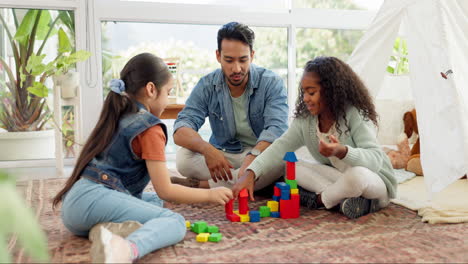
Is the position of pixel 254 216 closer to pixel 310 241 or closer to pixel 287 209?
pixel 287 209

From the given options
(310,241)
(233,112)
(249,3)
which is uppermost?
(249,3)

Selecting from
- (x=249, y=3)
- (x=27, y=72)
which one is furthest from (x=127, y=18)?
(x=249, y=3)

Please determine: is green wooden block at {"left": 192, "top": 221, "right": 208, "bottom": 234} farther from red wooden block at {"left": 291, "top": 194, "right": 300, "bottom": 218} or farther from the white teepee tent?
Result: the white teepee tent

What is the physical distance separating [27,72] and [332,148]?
2288 mm

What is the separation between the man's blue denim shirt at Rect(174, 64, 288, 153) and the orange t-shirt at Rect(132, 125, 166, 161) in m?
0.65

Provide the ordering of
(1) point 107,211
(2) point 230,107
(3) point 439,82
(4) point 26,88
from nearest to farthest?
(1) point 107,211 < (3) point 439,82 < (2) point 230,107 < (4) point 26,88

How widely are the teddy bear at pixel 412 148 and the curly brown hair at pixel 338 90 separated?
862mm

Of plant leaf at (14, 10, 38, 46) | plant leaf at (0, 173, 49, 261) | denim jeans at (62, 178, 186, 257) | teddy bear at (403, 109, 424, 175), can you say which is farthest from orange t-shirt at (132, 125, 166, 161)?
plant leaf at (14, 10, 38, 46)

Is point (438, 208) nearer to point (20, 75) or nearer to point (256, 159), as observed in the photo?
point (256, 159)

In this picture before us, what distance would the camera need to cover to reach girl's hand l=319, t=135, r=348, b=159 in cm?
141

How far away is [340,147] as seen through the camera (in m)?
1.45

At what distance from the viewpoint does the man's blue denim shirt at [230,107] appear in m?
1.98

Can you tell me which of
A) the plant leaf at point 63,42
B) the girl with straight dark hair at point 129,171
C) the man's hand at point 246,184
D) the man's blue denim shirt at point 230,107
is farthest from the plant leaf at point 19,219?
the plant leaf at point 63,42

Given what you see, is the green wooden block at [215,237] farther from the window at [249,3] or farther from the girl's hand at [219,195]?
the window at [249,3]
